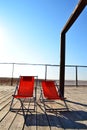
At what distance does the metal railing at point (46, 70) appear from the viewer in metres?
12.7

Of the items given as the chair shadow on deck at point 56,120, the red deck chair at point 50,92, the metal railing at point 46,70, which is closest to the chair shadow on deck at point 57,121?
the chair shadow on deck at point 56,120

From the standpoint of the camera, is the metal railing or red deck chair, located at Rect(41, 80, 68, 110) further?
the metal railing

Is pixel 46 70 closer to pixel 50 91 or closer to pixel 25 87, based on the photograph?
pixel 50 91

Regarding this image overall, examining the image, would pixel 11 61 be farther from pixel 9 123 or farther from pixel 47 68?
pixel 9 123

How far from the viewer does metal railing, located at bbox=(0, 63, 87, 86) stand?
41.6ft

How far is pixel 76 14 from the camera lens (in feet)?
18.7

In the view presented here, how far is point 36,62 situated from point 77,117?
920 centimetres

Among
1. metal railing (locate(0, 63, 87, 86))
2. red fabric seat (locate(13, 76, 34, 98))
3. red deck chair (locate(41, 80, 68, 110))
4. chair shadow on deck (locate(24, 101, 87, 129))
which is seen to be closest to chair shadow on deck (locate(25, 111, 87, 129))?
chair shadow on deck (locate(24, 101, 87, 129))

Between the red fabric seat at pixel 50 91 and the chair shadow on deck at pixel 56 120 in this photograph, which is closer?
the chair shadow on deck at pixel 56 120

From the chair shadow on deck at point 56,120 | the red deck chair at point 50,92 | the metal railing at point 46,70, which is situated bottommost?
the chair shadow on deck at point 56,120

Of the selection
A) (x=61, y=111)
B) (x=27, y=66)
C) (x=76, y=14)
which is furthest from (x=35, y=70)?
(x=61, y=111)

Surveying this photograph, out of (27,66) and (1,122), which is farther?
(27,66)

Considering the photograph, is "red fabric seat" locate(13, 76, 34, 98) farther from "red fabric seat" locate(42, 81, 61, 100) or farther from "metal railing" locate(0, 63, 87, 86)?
"metal railing" locate(0, 63, 87, 86)

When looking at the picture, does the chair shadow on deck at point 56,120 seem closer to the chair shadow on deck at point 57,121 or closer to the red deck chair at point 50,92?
the chair shadow on deck at point 57,121
